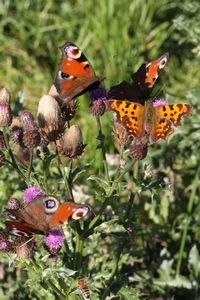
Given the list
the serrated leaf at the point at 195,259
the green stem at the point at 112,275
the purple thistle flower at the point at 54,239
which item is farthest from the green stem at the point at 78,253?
the serrated leaf at the point at 195,259

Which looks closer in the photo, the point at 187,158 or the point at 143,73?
the point at 143,73

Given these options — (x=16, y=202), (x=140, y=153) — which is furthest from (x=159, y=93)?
(x=16, y=202)

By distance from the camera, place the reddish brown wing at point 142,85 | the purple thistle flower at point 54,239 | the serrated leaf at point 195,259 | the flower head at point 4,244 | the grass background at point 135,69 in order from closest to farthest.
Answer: the purple thistle flower at point 54,239 → the flower head at point 4,244 → the reddish brown wing at point 142,85 → the serrated leaf at point 195,259 → the grass background at point 135,69

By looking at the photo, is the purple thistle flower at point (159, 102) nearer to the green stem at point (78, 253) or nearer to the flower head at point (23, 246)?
the green stem at point (78, 253)

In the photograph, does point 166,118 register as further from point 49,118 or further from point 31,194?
point 31,194

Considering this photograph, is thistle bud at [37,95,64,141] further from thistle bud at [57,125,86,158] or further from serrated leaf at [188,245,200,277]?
serrated leaf at [188,245,200,277]

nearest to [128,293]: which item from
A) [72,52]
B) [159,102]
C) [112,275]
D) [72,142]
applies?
[112,275]

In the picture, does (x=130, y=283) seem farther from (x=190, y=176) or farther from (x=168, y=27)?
(x=168, y=27)
